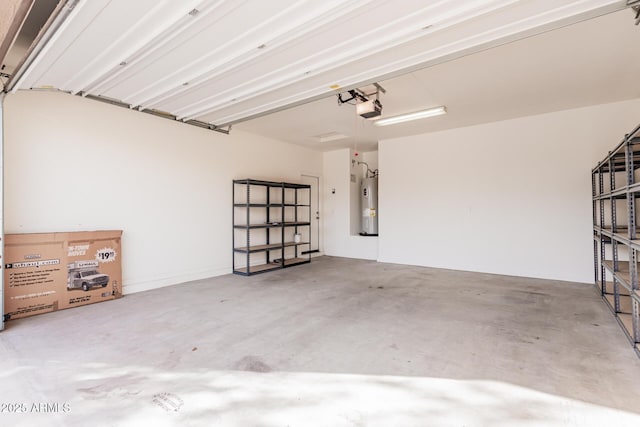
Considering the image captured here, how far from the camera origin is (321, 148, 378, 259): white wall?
753cm

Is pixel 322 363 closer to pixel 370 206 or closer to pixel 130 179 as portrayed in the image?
pixel 130 179

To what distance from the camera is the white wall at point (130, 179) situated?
11.1 ft

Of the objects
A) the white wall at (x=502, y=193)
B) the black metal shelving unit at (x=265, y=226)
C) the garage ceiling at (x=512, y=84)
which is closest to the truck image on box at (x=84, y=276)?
the black metal shelving unit at (x=265, y=226)

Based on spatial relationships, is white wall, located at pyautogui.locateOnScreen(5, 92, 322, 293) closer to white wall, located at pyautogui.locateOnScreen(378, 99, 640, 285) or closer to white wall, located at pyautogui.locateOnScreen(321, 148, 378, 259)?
white wall, located at pyautogui.locateOnScreen(321, 148, 378, 259)

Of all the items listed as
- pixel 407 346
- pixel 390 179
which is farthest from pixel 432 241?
pixel 407 346

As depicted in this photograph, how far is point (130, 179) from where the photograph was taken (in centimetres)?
422

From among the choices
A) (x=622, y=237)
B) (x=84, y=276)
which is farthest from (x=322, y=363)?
(x=84, y=276)

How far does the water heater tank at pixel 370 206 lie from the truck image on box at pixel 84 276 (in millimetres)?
5548

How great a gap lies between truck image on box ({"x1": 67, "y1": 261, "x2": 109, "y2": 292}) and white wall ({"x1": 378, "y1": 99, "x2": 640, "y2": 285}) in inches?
207

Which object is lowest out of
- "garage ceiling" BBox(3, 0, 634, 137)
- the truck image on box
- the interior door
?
the truck image on box

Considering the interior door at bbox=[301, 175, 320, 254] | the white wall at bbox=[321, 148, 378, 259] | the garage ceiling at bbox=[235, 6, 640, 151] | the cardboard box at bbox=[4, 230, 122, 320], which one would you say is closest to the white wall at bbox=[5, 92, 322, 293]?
the cardboard box at bbox=[4, 230, 122, 320]

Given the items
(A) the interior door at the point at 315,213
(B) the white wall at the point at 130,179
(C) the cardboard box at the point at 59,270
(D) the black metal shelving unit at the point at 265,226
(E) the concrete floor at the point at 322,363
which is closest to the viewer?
(E) the concrete floor at the point at 322,363

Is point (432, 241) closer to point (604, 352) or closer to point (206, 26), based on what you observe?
point (604, 352)

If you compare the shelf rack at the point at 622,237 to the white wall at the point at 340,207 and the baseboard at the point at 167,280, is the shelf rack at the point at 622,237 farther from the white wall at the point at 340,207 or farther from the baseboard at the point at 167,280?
the baseboard at the point at 167,280
